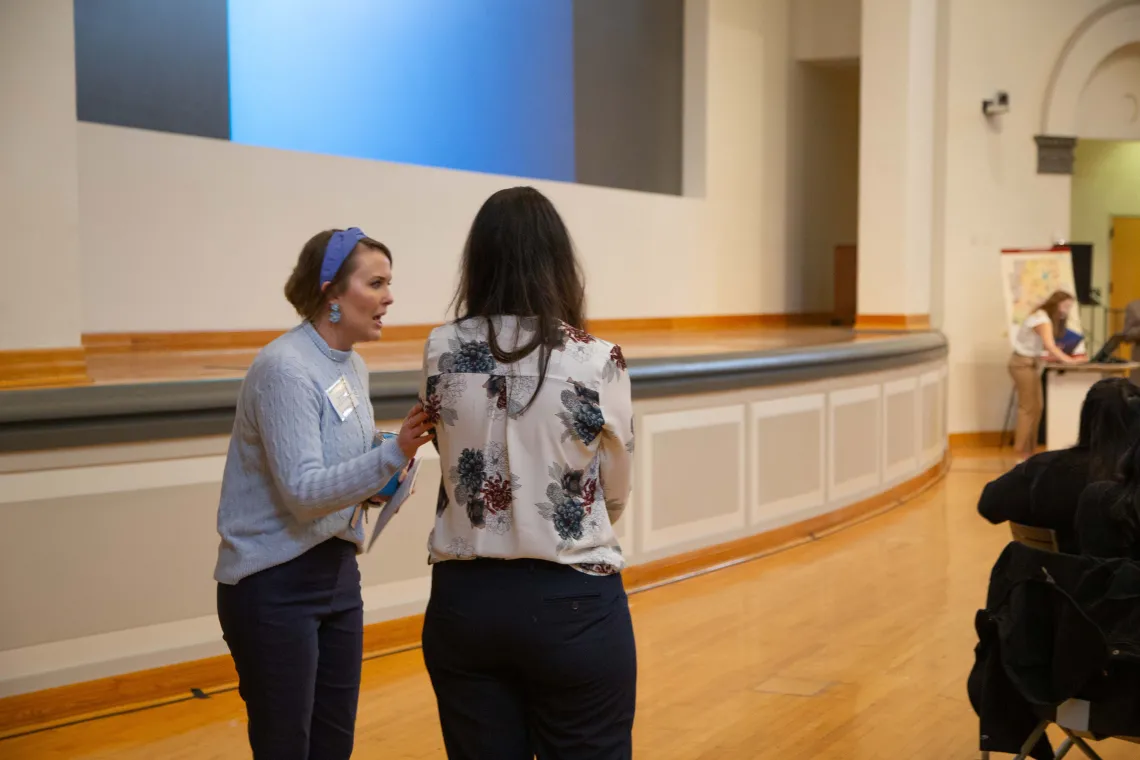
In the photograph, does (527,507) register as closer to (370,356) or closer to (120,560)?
(120,560)

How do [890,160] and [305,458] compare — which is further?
[890,160]

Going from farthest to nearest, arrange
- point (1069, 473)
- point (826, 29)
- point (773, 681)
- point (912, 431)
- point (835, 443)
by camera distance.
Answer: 1. point (826, 29)
2. point (912, 431)
3. point (835, 443)
4. point (773, 681)
5. point (1069, 473)

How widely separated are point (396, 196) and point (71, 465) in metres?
4.55

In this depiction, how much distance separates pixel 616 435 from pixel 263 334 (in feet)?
18.3

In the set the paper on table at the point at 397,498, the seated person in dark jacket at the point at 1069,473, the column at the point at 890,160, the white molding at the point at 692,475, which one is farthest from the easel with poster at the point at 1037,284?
the paper on table at the point at 397,498

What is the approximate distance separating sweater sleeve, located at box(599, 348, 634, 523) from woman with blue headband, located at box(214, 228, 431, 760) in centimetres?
37

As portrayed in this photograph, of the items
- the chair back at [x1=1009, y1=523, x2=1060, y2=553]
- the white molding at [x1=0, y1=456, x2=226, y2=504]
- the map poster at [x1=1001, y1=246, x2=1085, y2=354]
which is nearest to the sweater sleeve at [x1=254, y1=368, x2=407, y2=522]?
the white molding at [x1=0, y1=456, x2=226, y2=504]

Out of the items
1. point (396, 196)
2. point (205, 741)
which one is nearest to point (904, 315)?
point (396, 196)

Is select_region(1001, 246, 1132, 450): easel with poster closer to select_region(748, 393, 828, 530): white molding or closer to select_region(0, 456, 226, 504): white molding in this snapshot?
select_region(748, 393, 828, 530): white molding

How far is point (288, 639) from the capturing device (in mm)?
2270

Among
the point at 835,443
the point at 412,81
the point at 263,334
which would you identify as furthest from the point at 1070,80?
the point at 263,334

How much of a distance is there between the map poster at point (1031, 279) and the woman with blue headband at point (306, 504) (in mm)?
9443

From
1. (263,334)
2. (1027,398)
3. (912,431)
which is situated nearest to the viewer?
(263,334)

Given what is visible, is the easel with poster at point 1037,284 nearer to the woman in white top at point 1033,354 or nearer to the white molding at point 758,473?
the woman in white top at point 1033,354
